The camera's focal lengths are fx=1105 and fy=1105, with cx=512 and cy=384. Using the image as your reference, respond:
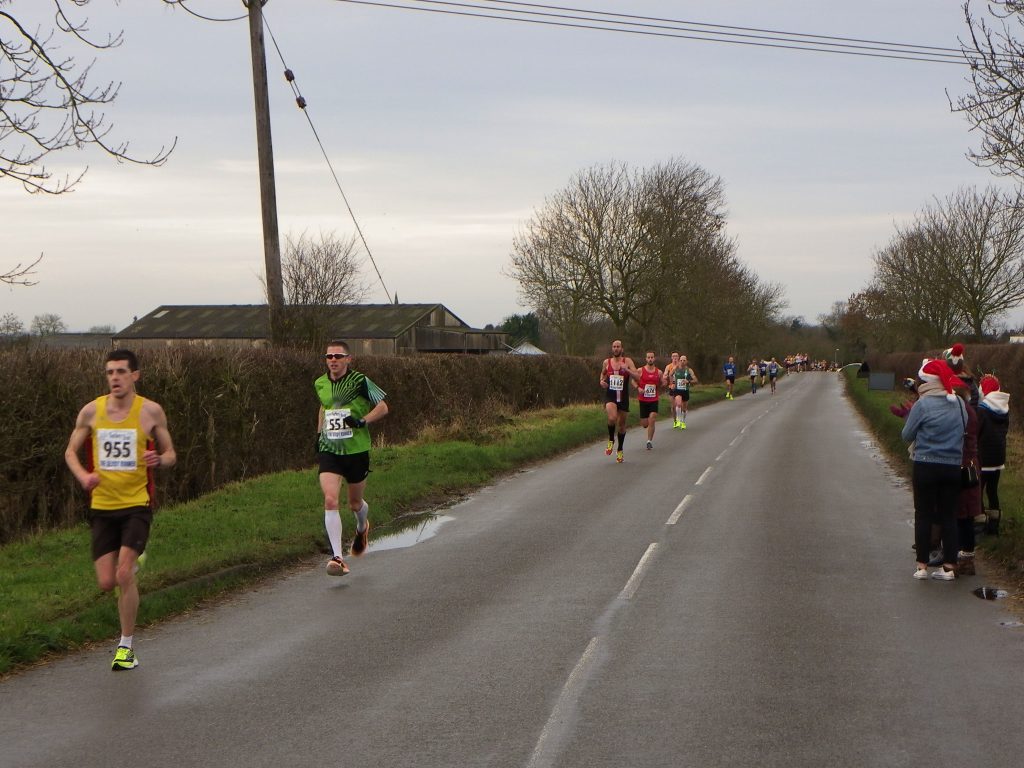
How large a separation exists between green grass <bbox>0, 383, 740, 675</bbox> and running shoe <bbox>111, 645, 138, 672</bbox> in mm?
704

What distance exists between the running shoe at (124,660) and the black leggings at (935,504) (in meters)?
6.36

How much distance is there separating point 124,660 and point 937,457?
21.5 ft

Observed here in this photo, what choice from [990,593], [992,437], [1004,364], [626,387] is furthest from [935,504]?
[1004,364]

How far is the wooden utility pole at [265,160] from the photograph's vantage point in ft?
57.2

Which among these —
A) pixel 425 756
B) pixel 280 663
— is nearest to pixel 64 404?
pixel 280 663

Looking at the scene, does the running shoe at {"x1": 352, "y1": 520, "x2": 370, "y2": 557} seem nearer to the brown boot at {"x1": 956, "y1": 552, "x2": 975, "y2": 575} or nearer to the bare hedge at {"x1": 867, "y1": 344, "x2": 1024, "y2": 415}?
the brown boot at {"x1": 956, "y1": 552, "x2": 975, "y2": 575}

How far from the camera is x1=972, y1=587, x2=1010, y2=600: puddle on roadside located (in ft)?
28.7

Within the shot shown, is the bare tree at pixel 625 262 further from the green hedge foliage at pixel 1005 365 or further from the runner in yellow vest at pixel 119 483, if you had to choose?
the runner in yellow vest at pixel 119 483

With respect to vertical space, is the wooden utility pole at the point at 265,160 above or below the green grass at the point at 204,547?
above

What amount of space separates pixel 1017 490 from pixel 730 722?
9249 mm

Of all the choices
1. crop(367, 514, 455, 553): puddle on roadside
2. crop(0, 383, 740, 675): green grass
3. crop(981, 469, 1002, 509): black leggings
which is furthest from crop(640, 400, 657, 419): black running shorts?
crop(981, 469, 1002, 509): black leggings

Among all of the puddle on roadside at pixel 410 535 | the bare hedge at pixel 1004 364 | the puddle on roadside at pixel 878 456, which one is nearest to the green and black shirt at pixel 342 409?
the puddle on roadside at pixel 410 535

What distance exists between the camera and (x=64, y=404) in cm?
1210

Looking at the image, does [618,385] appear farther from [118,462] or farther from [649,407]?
[118,462]
